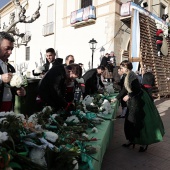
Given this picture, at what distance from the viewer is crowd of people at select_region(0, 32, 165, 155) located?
2174 mm

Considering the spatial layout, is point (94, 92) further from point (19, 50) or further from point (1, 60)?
point (19, 50)

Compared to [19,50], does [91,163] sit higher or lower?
lower

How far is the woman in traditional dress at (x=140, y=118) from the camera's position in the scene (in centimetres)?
351

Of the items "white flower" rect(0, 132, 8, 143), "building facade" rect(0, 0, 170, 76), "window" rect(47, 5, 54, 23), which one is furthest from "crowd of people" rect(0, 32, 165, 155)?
"window" rect(47, 5, 54, 23)

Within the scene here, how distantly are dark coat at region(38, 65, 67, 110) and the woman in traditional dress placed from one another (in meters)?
1.43

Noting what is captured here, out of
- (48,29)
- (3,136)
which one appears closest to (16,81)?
(3,136)

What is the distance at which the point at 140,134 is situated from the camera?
3.52 metres

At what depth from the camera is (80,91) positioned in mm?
3689

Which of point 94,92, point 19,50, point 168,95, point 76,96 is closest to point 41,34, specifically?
point 19,50

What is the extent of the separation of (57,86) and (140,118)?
1697 mm

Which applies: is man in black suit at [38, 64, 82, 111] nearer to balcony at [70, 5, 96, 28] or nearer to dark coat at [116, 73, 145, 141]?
dark coat at [116, 73, 145, 141]

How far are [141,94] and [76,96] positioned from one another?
1126 millimetres

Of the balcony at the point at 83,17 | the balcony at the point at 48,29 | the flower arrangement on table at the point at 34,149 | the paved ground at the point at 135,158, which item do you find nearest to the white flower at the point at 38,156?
the flower arrangement on table at the point at 34,149

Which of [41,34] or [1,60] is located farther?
[41,34]
